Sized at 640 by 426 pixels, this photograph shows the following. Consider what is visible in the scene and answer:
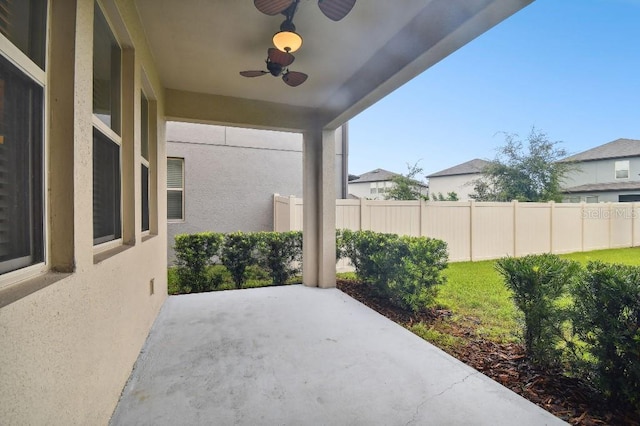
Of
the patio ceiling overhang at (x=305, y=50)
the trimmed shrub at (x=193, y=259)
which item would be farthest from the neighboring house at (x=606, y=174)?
the trimmed shrub at (x=193, y=259)

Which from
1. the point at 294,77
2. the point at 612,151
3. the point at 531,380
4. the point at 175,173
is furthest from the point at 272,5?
the point at 612,151

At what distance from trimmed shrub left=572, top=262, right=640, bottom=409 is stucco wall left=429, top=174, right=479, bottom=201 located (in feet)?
65.9

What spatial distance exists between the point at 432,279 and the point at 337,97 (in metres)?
2.98

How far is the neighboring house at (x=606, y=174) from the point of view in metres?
8.28

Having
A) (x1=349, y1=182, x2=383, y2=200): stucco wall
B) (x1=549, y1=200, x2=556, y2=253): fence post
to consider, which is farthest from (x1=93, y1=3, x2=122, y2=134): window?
(x1=349, y1=182, x2=383, y2=200): stucco wall

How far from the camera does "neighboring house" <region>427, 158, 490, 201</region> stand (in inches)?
832

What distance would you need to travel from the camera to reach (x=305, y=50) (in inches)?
133

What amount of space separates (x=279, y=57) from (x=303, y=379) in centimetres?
296

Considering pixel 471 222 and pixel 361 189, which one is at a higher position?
pixel 361 189

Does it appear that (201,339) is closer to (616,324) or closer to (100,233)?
(100,233)

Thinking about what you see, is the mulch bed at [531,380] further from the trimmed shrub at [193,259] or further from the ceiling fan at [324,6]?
the trimmed shrub at [193,259]

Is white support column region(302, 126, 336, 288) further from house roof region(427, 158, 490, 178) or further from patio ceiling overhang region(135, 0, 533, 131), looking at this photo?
house roof region(427, 158, 490, 178)

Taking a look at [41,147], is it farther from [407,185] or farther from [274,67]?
[407,185]

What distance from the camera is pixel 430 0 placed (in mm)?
2457
